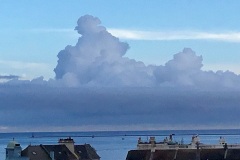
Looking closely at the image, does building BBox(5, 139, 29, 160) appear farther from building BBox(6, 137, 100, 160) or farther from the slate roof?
the slate roof

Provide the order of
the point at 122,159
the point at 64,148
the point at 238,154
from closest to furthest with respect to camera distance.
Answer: the point at 238,154 < the point at 64,148 < the point at 122,159

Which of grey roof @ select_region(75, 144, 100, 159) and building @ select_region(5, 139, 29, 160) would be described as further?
grey roof @ select_region(75, 144, 100, 159)

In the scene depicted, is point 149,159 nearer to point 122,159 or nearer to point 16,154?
point 16,154

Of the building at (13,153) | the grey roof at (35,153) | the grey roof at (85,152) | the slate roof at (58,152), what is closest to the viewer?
the building at (13,153)

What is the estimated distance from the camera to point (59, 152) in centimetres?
10725

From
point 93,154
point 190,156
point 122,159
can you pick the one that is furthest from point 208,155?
point 122,159

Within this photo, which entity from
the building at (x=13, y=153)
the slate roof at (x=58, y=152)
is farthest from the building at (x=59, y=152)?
the building at (x=13, y=153)

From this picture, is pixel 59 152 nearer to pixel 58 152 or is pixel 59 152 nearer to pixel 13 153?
pixel 58 152

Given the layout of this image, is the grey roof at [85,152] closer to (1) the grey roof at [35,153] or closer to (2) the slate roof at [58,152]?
(2) the slate roof at [58,152]

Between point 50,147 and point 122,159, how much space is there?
5943cm

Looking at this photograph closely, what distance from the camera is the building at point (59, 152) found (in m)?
103

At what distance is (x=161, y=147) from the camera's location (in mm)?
114000

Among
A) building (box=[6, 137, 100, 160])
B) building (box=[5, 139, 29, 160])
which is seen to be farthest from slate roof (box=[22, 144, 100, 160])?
building (box=[5, 139, 29, 160])

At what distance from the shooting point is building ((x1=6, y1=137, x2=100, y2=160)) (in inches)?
4053
